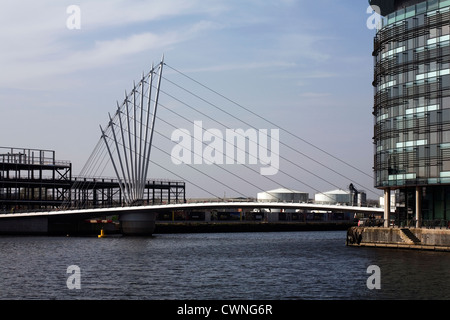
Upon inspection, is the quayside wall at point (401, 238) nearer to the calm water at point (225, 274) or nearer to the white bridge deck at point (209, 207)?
the calm water at point (225, 274)

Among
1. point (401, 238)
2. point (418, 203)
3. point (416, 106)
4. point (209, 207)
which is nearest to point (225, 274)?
point (401, 238)

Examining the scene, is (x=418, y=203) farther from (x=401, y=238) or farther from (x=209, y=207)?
(x=209, y=207)

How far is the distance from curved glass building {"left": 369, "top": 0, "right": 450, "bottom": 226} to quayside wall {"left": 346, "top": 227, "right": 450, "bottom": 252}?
278 cm

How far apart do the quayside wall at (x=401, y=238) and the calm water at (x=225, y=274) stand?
8.46 feet

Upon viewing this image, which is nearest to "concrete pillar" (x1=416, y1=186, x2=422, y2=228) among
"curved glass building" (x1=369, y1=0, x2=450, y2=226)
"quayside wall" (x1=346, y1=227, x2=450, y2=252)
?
"curved glass building" (x1=369, y1=0, x2=450, y2=226)

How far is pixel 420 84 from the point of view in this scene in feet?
273

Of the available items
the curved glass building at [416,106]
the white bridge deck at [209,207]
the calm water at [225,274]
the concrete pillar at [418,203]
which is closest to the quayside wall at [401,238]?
the calm water at [225,274]

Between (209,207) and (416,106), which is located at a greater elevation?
(416,106)

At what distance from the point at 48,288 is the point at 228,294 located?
37.5 feet

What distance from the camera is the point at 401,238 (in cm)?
8019

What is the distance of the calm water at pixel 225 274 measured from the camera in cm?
4588

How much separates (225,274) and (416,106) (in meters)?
36.5

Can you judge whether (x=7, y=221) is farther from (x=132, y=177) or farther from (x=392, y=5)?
(x=392, y=5)

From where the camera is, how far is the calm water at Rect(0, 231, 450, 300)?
45.9 metres
